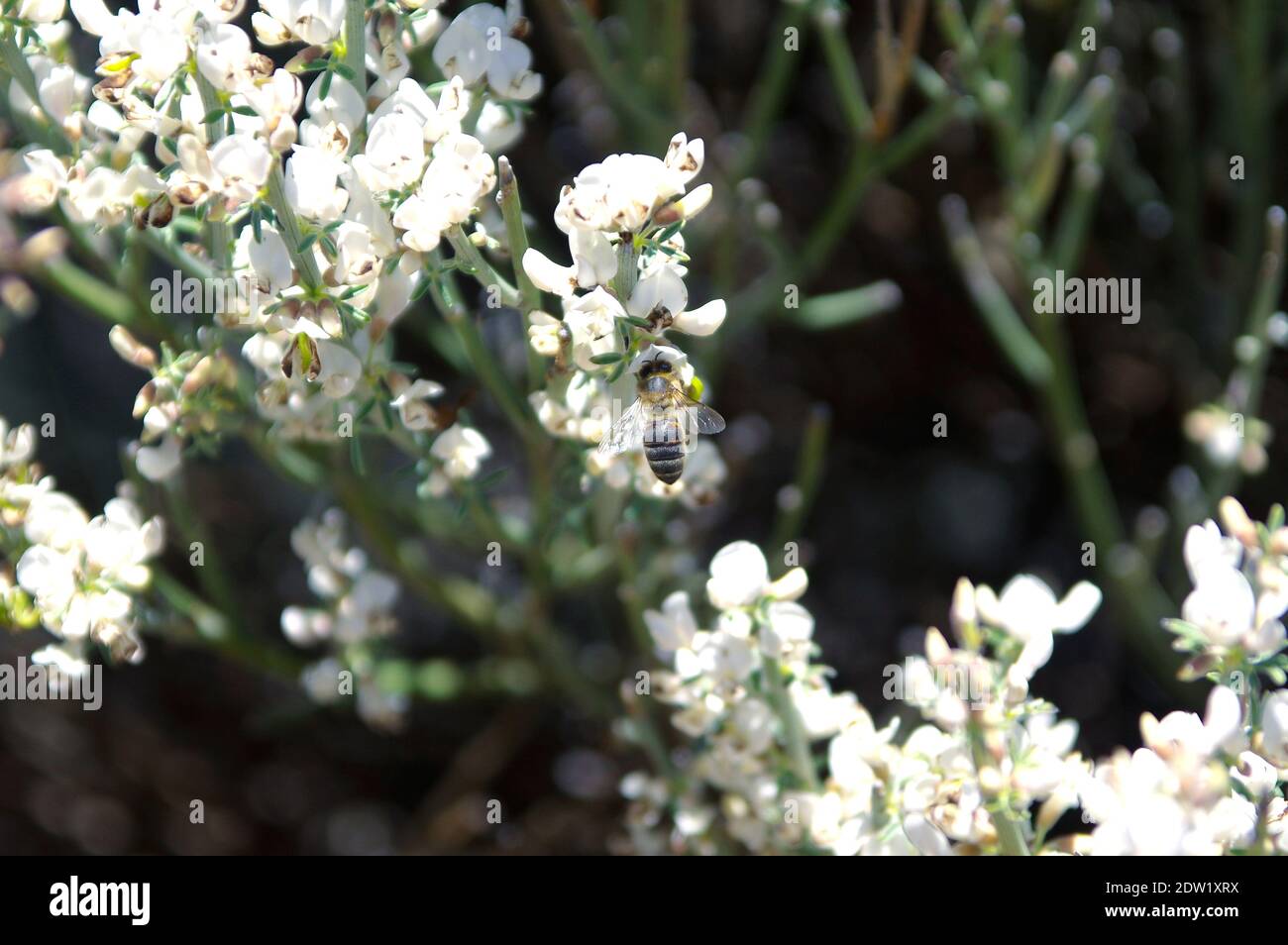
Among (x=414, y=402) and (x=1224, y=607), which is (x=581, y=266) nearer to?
(x=414, y=402)

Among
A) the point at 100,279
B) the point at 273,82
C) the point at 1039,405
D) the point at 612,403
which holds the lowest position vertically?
the point at 612,403

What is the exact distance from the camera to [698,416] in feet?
3.12

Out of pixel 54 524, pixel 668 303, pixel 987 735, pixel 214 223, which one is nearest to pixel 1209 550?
pixel 987 735

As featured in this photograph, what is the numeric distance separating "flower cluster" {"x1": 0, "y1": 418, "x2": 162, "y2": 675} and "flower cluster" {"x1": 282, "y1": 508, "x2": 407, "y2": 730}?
24 centimetres

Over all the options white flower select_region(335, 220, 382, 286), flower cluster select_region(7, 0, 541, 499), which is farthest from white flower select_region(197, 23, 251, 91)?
white flower select_region(335, 220, 382, 286)

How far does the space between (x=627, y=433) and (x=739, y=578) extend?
0.14m

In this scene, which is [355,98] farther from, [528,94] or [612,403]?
[612,403]

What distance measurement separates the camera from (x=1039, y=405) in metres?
1.79

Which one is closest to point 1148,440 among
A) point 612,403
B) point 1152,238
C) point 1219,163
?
point 1152,238

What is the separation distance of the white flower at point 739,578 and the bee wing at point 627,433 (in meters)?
0.12

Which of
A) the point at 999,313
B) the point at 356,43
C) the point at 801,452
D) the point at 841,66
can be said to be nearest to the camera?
the point at 356,43
